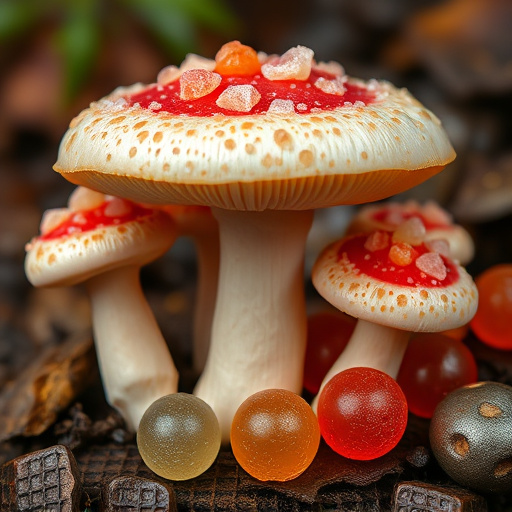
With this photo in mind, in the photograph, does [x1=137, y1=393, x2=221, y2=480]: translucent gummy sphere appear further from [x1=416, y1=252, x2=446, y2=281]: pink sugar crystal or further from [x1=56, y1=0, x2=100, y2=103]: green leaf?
[x1=56, y1=0, x2=100, y2=103]: green leaf

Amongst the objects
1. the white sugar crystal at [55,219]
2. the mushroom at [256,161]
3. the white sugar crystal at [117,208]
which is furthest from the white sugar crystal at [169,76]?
the white sugar crystal at [55,219]

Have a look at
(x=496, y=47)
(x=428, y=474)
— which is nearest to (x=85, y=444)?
(x=428, y=474)

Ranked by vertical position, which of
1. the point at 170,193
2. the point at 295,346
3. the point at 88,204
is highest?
the point at 170,193

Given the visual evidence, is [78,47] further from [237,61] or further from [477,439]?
[477,439]

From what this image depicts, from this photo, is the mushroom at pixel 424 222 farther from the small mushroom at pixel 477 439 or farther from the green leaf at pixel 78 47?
the green leaf at pixel 78 47

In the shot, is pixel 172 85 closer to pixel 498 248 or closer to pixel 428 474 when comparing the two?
pixel 428 474
